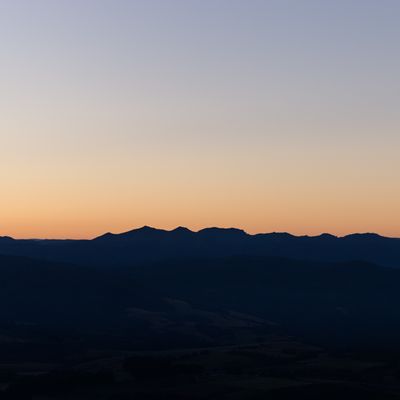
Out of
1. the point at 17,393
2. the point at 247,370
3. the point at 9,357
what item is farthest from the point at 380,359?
the point at 9,357

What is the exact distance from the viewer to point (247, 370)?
148750mm

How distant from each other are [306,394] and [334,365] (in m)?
38.9

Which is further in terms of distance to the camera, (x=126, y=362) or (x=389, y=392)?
(x=126, y=362)

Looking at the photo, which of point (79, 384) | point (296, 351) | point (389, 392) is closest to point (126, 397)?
point (79, 384)

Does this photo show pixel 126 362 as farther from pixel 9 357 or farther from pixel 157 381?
pixel 9 357

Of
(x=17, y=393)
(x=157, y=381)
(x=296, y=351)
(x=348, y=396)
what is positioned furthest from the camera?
(x=296, y=351)

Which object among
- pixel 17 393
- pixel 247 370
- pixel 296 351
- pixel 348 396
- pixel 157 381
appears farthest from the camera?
pixel 296 351

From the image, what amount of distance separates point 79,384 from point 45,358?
66.9 m

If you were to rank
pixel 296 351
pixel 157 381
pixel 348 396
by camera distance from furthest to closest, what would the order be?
pixel 296 351, pixel 157 381, pixel 348 396

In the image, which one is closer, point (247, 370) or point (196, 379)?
point (196, 379)

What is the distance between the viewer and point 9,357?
197 metres

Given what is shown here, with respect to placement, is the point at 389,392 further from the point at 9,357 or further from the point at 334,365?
the point at 9,357

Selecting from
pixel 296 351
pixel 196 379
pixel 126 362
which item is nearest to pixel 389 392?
pixel 196 379

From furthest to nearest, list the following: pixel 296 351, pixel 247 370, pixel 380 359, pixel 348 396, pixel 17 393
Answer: pixel 296 351 → pixel 380 359 → pixel 247 370 → pixel 17 393 → pixel 348 396
